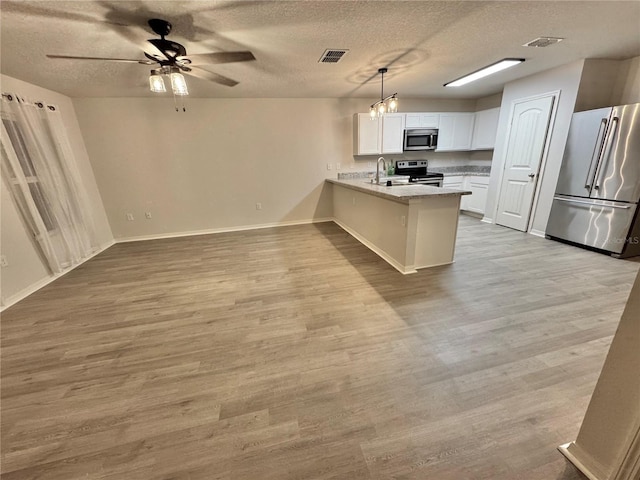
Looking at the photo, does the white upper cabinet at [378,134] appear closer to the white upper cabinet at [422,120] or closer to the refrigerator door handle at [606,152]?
the white upper cabinet at [422,120]

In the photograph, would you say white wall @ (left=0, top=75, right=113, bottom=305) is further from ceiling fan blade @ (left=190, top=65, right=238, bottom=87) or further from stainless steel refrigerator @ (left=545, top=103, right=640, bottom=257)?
stainless steel refrigerator @ (left=545, top=103, right=640, bottom=257)

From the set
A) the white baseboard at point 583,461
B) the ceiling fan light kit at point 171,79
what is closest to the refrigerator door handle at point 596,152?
the white baseboard at point 583,461

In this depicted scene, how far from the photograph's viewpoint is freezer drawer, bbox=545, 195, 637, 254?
3.14 m

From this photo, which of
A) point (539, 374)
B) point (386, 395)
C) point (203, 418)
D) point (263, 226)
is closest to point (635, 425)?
point (539, 374)

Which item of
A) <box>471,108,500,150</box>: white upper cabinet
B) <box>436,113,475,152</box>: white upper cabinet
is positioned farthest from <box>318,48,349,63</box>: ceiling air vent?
<box>471,108,500,150</box>: white upper cabinet

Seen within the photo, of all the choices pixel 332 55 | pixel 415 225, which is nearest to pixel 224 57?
pixel 332 55

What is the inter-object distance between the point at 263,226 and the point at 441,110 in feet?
15.4

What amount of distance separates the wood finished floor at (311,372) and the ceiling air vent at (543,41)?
8.15ft

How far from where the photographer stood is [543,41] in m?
2.70

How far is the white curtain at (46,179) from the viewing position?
9.59ft

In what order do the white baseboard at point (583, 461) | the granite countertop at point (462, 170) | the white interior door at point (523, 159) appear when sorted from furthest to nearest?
the granite countertop at point (462, 170) → the white interior door at point (523, 159) → the white baseboard at point (583, 461)

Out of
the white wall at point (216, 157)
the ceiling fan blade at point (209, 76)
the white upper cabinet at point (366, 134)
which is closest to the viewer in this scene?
the ceiling fan blade at point (209, 76)

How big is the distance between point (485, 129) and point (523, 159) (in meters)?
1.51

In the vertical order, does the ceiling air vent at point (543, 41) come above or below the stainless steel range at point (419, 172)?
above
